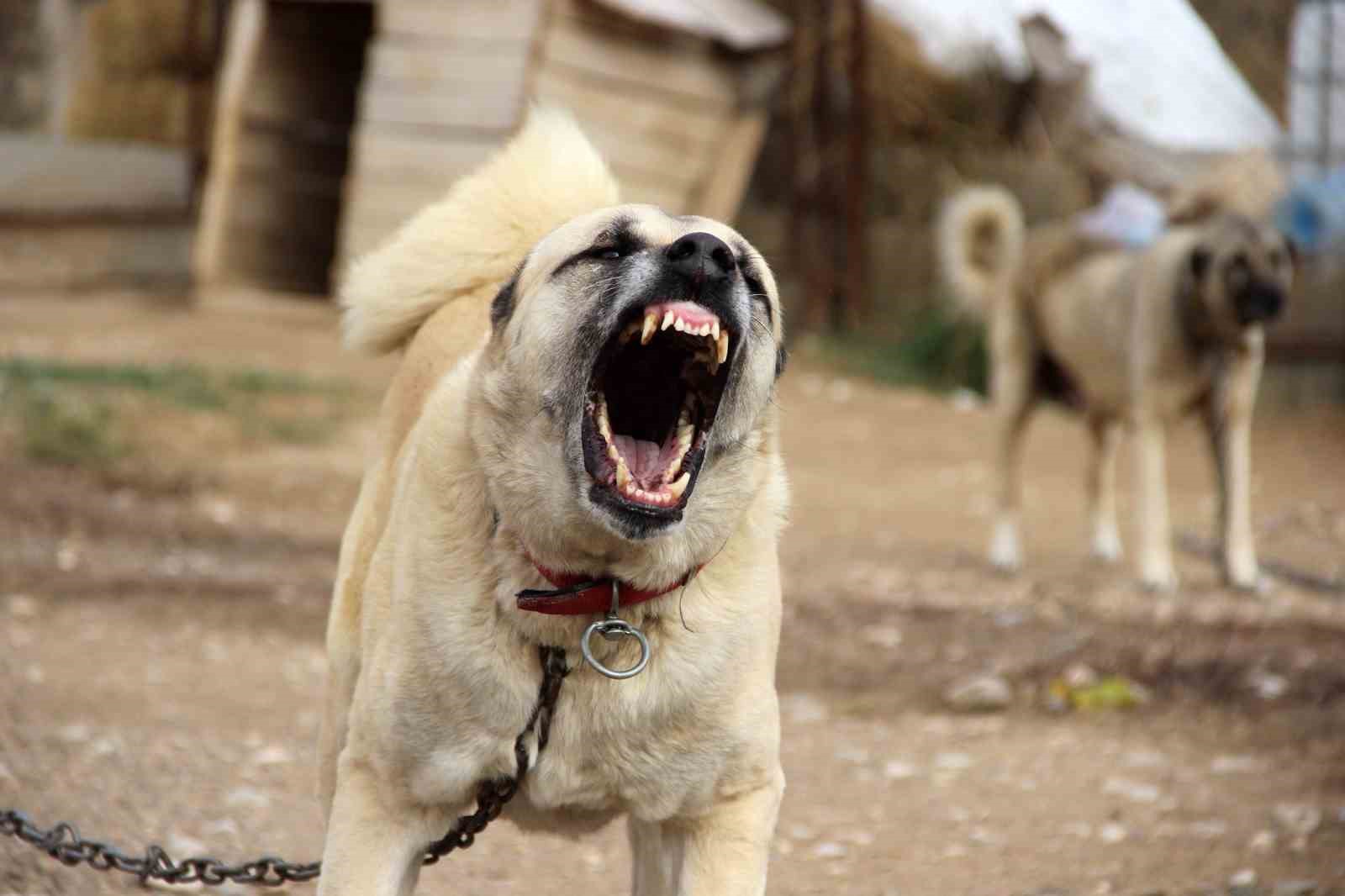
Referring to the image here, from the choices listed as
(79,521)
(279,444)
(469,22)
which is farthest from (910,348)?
(79,521)

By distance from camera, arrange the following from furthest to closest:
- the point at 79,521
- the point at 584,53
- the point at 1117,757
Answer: the point at 584,53, the point at 79,521, the point at 1117,757

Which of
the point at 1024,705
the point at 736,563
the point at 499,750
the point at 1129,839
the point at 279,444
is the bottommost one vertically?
the point at 279,444

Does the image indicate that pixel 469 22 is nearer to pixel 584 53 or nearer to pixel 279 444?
pixel 584 53

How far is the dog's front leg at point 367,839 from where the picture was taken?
247cm

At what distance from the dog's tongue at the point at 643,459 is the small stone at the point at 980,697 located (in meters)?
2.55

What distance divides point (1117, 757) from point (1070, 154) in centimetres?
729

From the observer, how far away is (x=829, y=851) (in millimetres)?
3693

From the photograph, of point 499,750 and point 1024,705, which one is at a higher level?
point 499,750

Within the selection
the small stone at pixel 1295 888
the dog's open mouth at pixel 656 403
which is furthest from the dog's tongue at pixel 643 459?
the small stone at pixel 1295 888

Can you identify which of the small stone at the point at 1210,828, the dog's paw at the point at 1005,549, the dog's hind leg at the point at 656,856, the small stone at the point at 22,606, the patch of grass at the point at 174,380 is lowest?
the patch of grass at the point at 174,380

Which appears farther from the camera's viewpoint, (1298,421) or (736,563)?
(1298,421)

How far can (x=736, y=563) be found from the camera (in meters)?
2.63

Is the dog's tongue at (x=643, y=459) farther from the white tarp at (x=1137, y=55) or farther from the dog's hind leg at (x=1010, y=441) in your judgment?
the white tarp at (x=1137, y=55)

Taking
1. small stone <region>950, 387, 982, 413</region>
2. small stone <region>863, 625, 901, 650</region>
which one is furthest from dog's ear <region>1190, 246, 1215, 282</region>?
small stone <region>950, 387, 982, 413</region>
